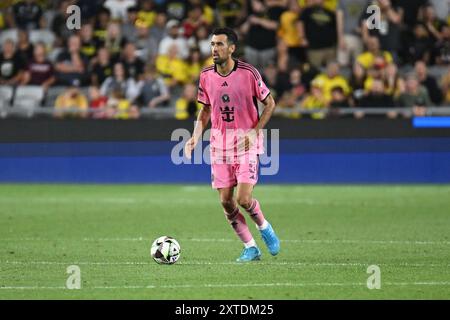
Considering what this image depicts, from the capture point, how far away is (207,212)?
16656 mm

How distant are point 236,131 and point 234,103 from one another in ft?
0.94

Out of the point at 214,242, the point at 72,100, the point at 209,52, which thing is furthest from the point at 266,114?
the point at 209,52

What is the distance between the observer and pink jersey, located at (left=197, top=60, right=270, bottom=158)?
11.2 m

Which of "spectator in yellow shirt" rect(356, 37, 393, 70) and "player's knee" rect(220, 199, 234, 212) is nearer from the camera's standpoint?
"player's knee" rect(220, 199, 234, 212)

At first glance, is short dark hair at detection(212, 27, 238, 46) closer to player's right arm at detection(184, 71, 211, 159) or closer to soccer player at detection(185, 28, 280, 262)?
soccer player at detection(185, 28, 280, 262)

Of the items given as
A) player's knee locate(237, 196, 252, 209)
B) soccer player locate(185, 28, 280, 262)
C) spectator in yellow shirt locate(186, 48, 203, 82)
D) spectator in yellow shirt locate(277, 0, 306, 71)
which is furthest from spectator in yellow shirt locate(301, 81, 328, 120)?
player's knee locate(237, 196, 252, 209)

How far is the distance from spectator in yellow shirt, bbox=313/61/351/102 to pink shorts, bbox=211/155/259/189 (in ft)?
32.1

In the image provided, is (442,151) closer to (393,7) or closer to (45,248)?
(393,7)

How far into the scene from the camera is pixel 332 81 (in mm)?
21000

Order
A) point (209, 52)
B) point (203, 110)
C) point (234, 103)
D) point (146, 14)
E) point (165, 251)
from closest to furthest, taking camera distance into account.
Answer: point (165, 251) < point (234, 103) < point (203, 110) < point (209, 52) < point (146, 14)

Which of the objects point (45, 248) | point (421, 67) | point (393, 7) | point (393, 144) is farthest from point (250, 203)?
point (393, 7)

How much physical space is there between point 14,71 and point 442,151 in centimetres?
854

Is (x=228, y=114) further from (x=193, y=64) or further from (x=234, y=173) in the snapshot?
(x=193, y=64)

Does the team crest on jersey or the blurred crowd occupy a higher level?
the blurred crowd
